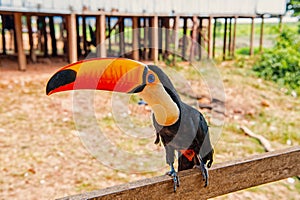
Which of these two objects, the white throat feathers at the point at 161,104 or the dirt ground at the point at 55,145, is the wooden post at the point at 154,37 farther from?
the white throat feathers at the point at 161,104

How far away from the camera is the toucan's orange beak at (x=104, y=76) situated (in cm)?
173

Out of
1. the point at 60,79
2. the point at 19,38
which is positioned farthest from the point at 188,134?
the point at 19,38

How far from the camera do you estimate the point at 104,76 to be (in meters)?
1.81

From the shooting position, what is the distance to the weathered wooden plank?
174cm

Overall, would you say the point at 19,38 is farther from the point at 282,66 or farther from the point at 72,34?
the point at 282,66

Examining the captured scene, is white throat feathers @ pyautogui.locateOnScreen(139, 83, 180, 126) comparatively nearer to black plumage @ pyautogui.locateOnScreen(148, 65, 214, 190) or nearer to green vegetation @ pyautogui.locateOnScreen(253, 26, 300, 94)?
black plumage @ pyautogui.locateOnScreen(148, 65, 214, 190)

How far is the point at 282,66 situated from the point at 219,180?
1216cm

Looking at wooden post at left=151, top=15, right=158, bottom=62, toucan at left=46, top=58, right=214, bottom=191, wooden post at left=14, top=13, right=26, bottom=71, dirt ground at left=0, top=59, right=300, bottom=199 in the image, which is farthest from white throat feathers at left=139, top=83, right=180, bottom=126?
wooden post at left=151, top=15, right=158, bottom=62

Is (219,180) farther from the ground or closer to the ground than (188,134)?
closer to the ground

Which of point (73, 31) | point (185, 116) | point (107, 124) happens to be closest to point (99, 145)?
point (107, 124)

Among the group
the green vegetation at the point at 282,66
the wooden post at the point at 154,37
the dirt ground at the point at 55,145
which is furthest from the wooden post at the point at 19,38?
the green vegetation at the point at 282,66

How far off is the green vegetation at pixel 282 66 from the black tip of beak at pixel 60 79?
435 inches

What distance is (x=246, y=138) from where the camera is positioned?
7.36 metres

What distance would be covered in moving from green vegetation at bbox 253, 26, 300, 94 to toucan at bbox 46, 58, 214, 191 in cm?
1032
